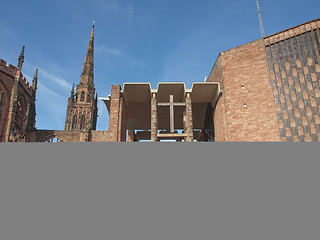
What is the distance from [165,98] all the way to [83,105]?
40013 mm

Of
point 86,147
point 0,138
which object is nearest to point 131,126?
point 0,138

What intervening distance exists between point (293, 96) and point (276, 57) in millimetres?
3655

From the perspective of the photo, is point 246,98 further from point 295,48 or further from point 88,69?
point 88,69

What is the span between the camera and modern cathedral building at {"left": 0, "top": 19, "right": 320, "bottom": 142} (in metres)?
15.9

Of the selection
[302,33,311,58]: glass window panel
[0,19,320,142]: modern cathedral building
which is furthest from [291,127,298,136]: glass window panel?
[302,33,311,58]: glass window panel

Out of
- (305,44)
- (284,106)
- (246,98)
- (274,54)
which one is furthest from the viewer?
(274,54)

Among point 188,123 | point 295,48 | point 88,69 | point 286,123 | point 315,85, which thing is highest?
point 88,69

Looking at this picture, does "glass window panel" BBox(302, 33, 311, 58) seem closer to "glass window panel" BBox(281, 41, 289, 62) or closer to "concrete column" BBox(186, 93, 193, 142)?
"glass window panel" BBox(281, 41, 289, 62)

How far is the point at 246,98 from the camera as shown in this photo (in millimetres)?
17484

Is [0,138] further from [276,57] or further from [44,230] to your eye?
[276,57]

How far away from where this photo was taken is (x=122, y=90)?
18984 millimetres

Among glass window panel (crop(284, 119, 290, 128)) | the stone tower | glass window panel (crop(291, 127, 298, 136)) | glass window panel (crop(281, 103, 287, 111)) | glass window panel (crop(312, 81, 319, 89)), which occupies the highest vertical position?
the stone tower

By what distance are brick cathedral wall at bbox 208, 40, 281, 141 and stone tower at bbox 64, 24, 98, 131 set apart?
40885mm

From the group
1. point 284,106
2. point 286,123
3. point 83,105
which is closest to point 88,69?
point 83,105
